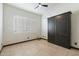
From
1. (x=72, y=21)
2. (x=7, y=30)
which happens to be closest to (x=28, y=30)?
(x=7, y=30)

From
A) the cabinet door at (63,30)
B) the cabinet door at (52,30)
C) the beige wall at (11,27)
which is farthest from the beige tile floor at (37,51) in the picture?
the cabinet door at (52,30)

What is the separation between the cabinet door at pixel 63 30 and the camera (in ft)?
12.0

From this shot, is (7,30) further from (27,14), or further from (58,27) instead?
(58,27)

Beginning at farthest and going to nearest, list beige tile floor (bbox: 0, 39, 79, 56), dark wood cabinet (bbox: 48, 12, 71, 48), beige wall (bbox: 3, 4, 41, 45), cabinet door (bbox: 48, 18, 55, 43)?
1. cabinet door (bbox: 48, 18, 55, 43)
2. beige wall (bbox: 3, 4, 41, 45)
3. dark wood cabinet (bbox: 48, 12, 71, 48)
4. beige tile floor (bbox: 0, 39, 79, 56)

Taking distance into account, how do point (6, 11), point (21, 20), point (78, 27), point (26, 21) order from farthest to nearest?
point (26, 21)
point (21, 20)
point (6, 11)
point (78, 27)

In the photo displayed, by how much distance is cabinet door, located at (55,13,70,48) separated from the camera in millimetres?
3654

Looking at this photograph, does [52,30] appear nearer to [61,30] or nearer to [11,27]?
[61,30]

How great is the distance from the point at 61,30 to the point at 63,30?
149 mm

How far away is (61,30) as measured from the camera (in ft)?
13.2

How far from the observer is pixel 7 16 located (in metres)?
4.14

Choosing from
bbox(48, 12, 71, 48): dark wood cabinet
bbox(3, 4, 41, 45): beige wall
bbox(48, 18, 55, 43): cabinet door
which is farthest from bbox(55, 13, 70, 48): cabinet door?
bbox(3, 4, 41, 45): beige wall

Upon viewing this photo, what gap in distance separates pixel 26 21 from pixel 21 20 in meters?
0.46

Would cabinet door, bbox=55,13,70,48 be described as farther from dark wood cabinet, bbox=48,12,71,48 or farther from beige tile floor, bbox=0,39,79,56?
beige tile floor, bbox=0,39,79,56

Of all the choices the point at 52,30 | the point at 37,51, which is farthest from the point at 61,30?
the point at 37,51
